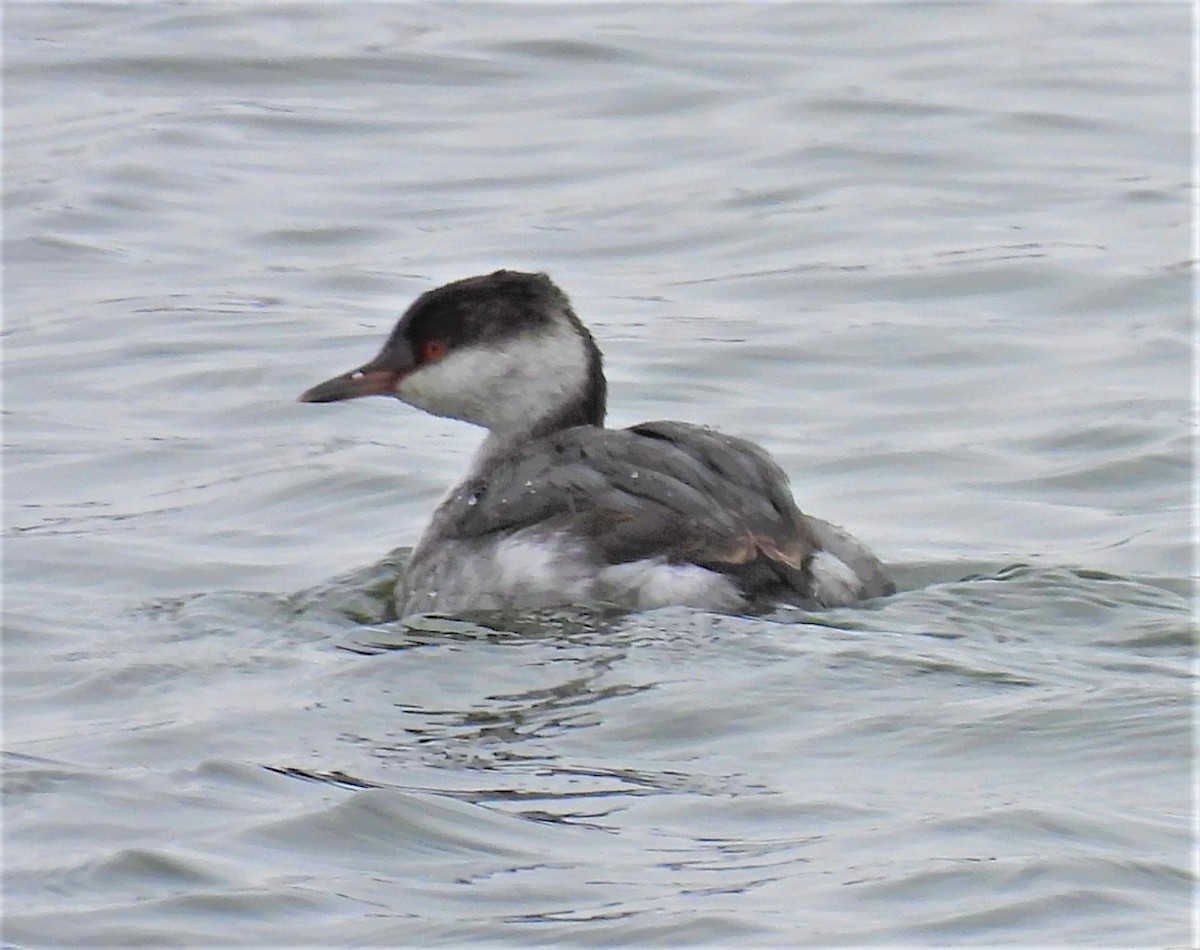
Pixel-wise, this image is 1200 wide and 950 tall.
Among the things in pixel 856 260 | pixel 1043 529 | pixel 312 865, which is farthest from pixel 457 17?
pixel 312 865

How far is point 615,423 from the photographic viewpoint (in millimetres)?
10445

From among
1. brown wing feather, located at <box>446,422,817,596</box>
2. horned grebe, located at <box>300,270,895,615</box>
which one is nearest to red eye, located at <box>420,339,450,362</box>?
horned grebe, located at <box>300,270,895,615</box>

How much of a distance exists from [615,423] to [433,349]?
240 centimetres

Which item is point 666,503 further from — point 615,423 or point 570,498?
point 615,423

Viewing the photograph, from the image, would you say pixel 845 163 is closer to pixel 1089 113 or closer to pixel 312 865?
pixel 1089 113

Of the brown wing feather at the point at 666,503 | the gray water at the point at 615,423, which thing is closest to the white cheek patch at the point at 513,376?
the brown wing feather at the point at 666,503

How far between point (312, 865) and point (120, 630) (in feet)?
7.86

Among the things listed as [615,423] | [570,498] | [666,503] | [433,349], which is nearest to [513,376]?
[433,349]

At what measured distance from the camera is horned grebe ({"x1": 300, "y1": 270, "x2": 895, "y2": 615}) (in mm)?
7207

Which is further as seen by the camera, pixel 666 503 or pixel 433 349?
pixel 433 349

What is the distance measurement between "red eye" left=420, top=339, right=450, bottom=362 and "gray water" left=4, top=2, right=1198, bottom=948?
72 cm

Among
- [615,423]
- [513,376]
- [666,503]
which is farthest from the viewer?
[615,423]

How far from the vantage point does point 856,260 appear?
12570 millimetres

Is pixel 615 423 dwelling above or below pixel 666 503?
below
